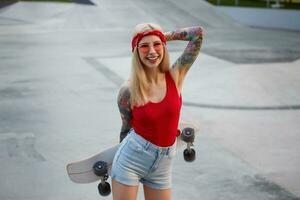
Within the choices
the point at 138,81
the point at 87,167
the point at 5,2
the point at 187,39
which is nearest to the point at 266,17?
the point at 5,2

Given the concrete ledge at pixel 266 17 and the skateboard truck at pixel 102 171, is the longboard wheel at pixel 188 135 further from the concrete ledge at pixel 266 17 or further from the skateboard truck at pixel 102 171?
the concrete ledge at pixel 266 17

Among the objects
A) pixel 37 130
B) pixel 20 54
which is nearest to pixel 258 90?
pixel 37 130

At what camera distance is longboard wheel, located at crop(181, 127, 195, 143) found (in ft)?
14.5

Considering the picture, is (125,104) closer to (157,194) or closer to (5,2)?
(157,194)

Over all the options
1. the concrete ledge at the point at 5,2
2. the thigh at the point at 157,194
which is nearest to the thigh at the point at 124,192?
the thigh at the point at 157,194

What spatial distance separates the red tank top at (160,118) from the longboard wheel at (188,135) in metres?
0.48

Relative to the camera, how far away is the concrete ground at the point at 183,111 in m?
6.82

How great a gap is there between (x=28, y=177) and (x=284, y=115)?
5.25m

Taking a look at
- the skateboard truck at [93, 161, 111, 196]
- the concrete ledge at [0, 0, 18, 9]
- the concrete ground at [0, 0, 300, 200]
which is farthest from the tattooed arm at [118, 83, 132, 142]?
the concrete ledge at [0, 0, 18, 9]

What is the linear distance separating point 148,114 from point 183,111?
263 inches

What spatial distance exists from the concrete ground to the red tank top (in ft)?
8.62

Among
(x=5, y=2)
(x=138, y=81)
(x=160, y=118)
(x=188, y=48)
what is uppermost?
(x=188, y=48)

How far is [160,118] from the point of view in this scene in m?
3.84

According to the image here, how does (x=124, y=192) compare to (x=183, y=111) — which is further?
(x=183, y=111)
